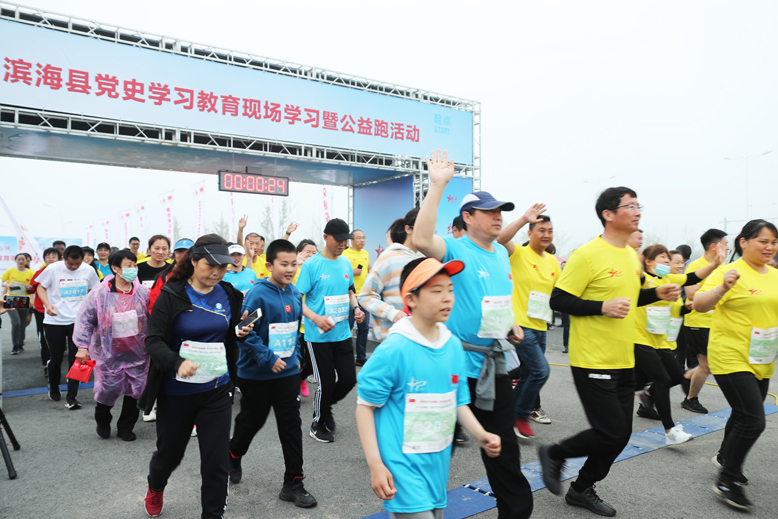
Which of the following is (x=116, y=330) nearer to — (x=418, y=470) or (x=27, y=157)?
(x=418, y=470)

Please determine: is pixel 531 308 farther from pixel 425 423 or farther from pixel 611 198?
pixel 425 423

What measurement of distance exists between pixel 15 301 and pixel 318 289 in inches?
102

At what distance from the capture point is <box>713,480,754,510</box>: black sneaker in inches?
137

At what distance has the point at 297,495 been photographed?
3.56m

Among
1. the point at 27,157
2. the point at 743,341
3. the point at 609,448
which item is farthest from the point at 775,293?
the point at 27,157

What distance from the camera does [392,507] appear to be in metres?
2.08

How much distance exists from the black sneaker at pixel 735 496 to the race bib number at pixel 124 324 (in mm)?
5218

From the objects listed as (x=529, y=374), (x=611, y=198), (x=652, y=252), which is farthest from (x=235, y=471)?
(x=652, y=252)

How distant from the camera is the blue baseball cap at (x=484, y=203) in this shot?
2.94 meters

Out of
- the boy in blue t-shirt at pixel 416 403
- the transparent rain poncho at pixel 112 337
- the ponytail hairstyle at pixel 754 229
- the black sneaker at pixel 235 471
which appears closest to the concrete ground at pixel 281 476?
the black sneaker at pixel 235 471

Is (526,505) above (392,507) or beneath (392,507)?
beneath

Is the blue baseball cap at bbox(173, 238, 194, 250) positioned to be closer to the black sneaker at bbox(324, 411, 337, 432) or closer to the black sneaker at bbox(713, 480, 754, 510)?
the black sneaker at bbox(324, 411, 337, 432)

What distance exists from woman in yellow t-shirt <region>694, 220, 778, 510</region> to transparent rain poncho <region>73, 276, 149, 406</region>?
5.07 m

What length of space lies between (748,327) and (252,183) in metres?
10.7
